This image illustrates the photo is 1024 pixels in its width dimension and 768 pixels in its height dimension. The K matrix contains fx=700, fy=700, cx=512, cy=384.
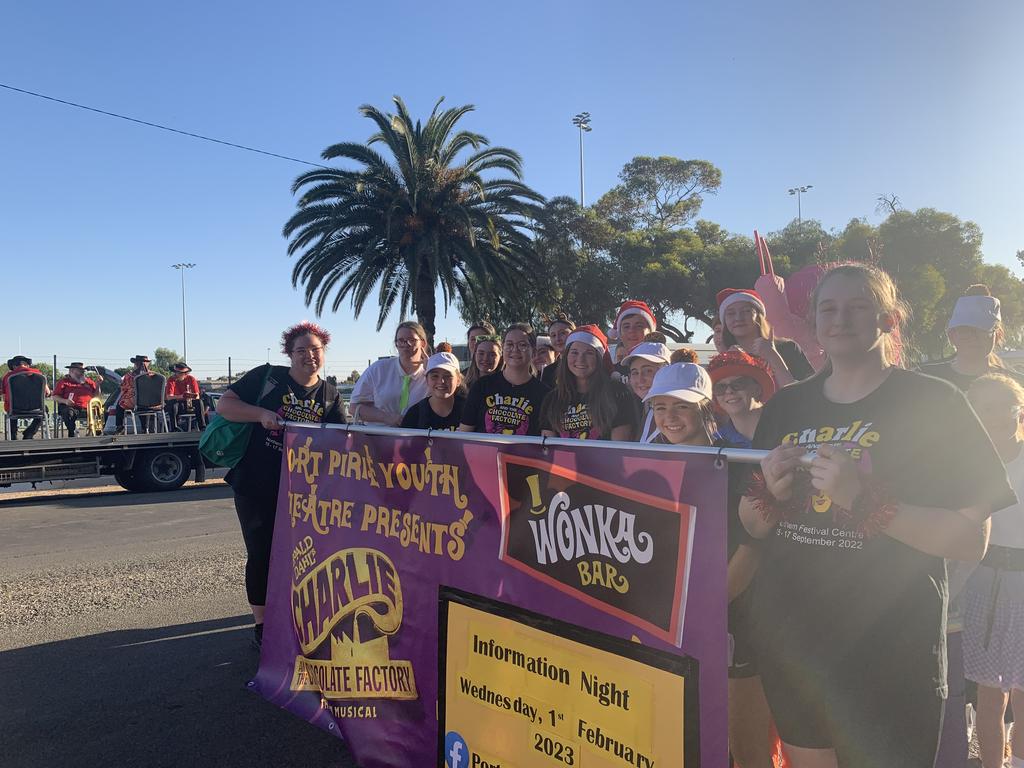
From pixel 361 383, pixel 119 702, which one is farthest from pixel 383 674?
pixel 361 383

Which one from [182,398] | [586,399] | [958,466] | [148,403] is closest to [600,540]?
[958,466]

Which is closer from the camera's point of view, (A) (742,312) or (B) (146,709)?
(B) (146,709)

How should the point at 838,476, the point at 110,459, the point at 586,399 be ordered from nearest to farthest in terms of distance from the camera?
the point at 838,476, the point at 586,399, the point at 110,459

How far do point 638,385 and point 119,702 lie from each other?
11.1ft

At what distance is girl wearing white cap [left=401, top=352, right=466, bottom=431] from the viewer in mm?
4414

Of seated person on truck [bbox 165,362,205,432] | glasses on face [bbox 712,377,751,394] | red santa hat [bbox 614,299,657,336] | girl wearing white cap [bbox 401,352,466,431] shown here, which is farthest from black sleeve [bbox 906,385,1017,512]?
seated person on truck [bbox 165,362,205,432]

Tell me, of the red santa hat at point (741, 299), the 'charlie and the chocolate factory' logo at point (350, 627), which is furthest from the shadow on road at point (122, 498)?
the red santa hat at point (741, 299)

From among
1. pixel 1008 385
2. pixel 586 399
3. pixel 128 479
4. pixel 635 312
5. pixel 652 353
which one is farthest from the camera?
pixel 128 479

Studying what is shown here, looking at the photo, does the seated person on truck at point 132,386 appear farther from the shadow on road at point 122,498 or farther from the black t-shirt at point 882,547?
the black t-shirt at point 882,547

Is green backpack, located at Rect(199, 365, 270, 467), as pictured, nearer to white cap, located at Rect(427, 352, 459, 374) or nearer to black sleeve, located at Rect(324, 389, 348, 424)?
black sleeve, located at Rect(324, 389, 348, 424)

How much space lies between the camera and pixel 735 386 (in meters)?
3.16

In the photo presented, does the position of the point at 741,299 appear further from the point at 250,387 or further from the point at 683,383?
the point at 250,387

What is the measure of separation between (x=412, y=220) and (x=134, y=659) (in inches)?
690

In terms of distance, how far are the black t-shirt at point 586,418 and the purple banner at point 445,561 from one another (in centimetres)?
138
